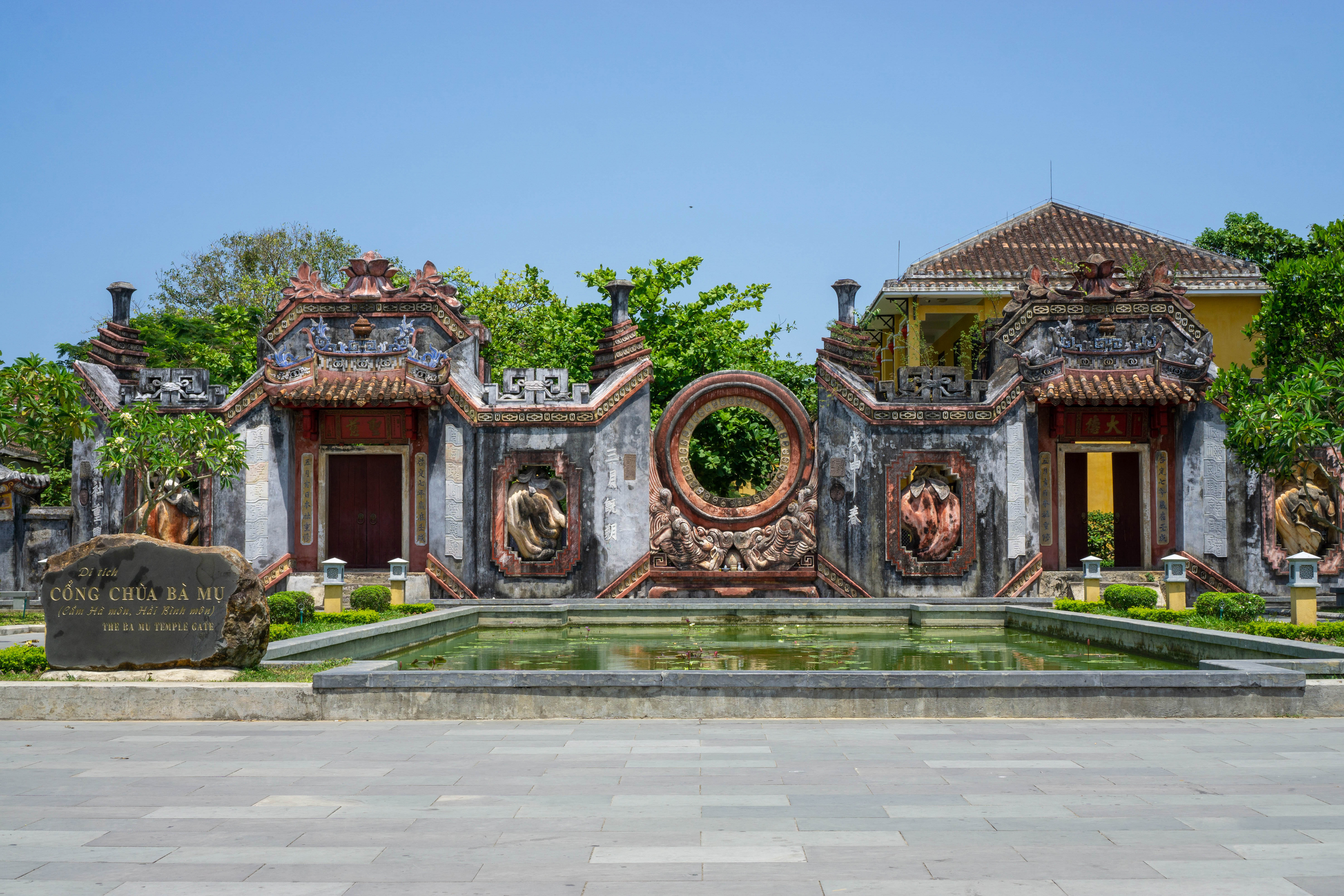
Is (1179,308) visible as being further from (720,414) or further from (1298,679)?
(1298,679)

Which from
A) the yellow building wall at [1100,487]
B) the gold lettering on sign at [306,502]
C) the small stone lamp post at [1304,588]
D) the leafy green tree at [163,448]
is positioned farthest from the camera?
the yellow building wall at [1100,487]

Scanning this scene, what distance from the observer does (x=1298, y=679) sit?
912 cm

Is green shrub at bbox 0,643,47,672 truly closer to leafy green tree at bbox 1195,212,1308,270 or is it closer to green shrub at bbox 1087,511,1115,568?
green shrub at bbox 1087,511,1115,568

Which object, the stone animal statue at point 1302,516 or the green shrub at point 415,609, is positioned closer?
the green shrub at point 415,609

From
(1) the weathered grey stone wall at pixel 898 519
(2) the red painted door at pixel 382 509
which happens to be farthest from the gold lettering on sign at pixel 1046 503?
(2) the red painted door at pixel 382 509

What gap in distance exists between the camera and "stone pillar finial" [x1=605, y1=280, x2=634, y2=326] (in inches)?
828

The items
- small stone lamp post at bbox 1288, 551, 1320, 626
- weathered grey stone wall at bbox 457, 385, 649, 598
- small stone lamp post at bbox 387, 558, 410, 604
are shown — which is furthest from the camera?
weathered grey stone wall at bbox 457, 385, 649, 598

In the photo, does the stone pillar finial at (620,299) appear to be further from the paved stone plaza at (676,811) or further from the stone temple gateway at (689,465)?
the paved stone plaza at (676,811)

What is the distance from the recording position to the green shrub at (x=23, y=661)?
9891 mm

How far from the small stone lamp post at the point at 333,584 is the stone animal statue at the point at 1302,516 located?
15.2 meters

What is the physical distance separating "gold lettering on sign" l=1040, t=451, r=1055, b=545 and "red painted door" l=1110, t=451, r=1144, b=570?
1.88 m

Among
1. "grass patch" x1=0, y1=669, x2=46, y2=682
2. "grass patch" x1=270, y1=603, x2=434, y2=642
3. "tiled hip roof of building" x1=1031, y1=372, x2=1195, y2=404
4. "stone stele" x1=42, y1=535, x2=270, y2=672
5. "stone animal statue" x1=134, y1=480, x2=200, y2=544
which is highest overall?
"tiled hip roof of building" x1=1031, y1=372, x2=1195, y2=404

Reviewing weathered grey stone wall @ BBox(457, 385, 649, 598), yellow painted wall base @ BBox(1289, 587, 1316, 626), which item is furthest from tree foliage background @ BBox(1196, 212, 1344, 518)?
weathered grey stone wall @ BBox(457, 385, 649, 598)

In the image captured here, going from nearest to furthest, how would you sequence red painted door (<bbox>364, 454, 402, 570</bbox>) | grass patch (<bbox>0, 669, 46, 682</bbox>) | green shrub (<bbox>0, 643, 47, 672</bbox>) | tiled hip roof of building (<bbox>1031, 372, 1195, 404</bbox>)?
1. grass patch (<bbox>0, 669, 46, 682</bbox>)
2. green shrub (<bbox>0, 643, 47, 672</bbox>)
3. tiled hip roof of building (<bbox>1031, 372, 1195, 404</bbox>)
4. red painted door (<bbox>364, 454, 402, 570</bbox>)
